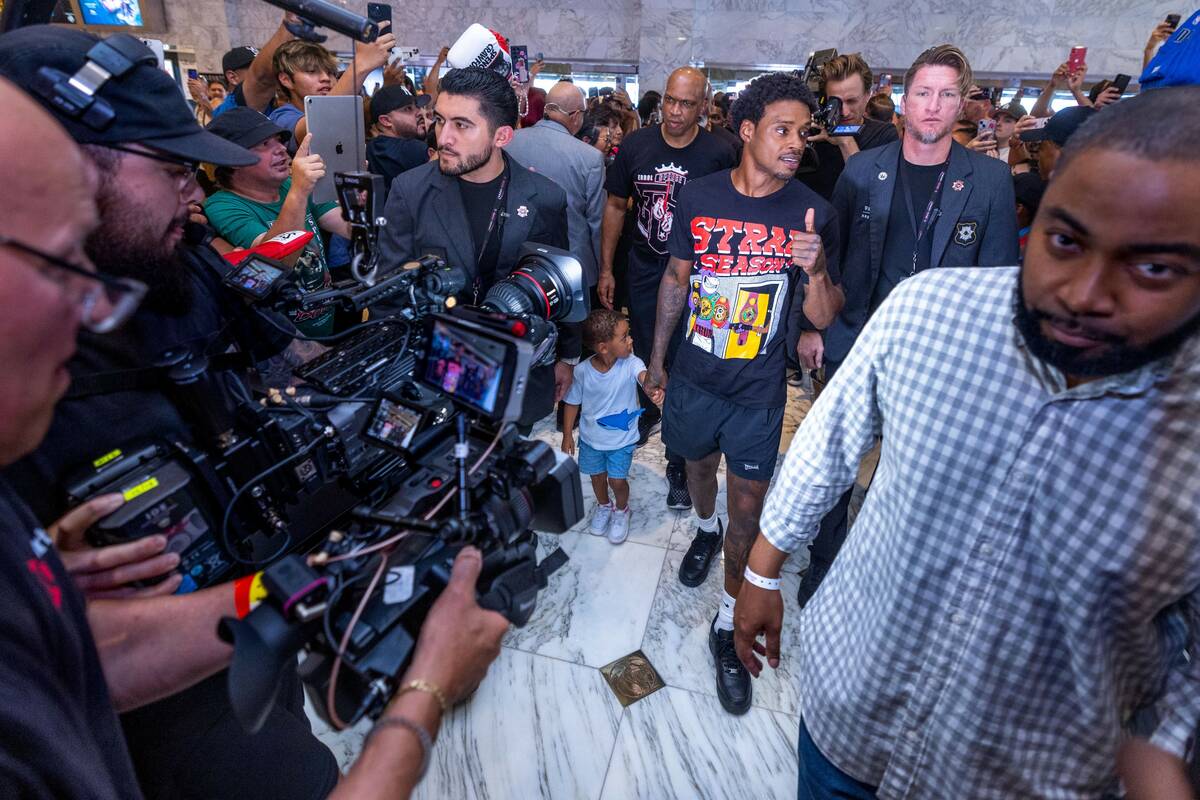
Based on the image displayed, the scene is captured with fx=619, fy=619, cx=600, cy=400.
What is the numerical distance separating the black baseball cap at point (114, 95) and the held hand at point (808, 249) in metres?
1.71

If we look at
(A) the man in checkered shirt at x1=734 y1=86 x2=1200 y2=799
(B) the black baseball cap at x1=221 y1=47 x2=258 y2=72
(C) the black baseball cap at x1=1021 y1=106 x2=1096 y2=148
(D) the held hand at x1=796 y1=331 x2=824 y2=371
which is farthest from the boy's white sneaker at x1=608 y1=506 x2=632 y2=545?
(B) the black baseball cap at x1=221 y1=47 x2=258 y2=72

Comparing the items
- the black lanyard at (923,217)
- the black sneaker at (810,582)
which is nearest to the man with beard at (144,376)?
the black sneaker at (810,582)

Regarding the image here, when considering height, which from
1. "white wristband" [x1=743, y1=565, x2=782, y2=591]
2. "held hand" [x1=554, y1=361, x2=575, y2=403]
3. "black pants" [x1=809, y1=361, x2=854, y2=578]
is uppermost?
"white wristband" [x1=743, y1=565, x2=782, y2=591]

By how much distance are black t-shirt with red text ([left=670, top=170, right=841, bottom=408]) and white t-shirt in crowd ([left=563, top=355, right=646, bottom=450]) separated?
22.5 inches

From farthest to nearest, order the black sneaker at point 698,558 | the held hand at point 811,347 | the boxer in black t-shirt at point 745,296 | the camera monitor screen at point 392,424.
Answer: the black sneaker at point 698,558
the held hand at point 811,347
the boxer in black t-shirt at point 745,296
the camera monitor screen at point 392,424

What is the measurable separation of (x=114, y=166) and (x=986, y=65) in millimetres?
11367

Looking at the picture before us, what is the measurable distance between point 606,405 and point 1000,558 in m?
2.14

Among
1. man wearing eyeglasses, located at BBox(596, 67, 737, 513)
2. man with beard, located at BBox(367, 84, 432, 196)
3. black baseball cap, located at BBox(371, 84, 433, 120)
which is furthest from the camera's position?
black baseball cap, located at BBox(371, 84, 433, 120)

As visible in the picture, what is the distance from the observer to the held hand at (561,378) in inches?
109

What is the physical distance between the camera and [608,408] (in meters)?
3.04

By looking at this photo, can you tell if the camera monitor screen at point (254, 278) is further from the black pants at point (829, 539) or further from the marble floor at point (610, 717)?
the black pants at point (829, 539)

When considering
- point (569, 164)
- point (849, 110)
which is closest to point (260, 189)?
point (569, 164)

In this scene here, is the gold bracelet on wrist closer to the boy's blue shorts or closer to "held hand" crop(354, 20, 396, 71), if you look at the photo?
the boy's blue shorts

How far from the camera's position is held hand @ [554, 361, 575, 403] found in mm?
2758
